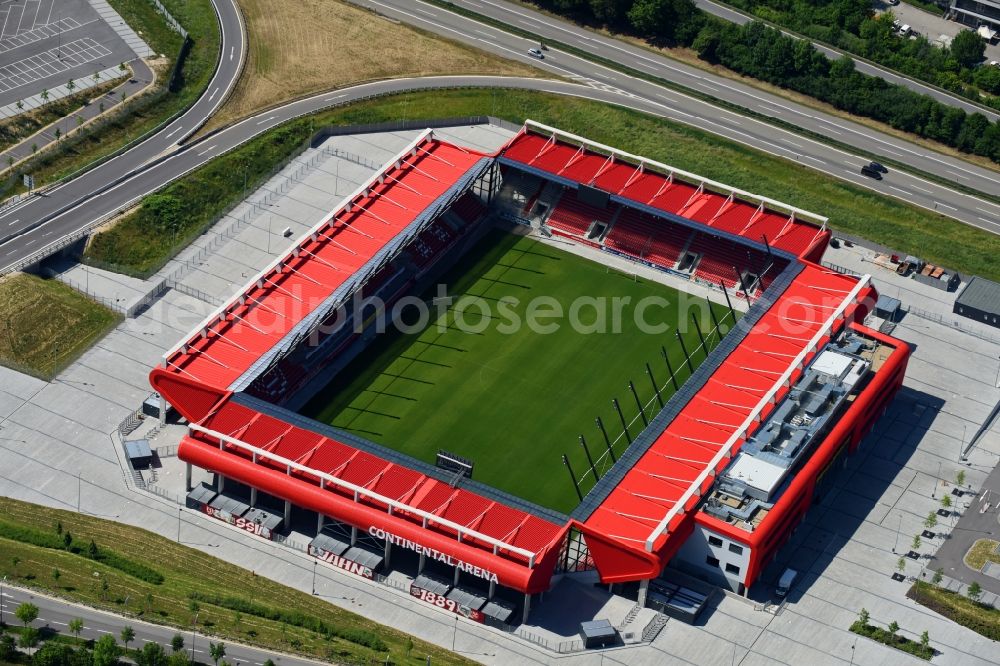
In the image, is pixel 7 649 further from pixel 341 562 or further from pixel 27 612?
pixel 341 562

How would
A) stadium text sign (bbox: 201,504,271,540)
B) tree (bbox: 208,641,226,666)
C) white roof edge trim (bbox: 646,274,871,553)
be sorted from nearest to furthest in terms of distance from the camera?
tree (bbox: 208,641,226,666) → white roof edge trim (bbox: 646,274,871,553) → stadium text sign (bbox: 201,504,271,540)

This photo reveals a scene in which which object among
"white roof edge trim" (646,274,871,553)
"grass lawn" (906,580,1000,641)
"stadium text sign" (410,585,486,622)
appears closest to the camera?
"white roof edge trim" (646,274,871,553)

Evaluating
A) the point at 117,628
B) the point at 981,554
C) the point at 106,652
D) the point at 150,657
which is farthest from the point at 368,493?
the point at 981,554

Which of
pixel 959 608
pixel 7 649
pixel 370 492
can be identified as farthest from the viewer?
pixel 959 608

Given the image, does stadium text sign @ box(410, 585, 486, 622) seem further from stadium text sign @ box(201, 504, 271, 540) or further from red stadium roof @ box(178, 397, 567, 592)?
stadium text sign @ box(201, 504, 271, 540)

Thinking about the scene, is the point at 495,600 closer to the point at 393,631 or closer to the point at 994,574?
the point at 393,631

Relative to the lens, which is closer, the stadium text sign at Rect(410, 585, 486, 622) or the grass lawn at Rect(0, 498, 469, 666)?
the grass lawn at Rect(0, 498, 469, 666)

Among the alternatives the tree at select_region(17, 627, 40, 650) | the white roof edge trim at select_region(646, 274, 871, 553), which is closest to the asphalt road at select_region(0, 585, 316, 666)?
the tree at select_region(17, 627, 40, 650)

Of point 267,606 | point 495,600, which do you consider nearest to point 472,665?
point 495,600
